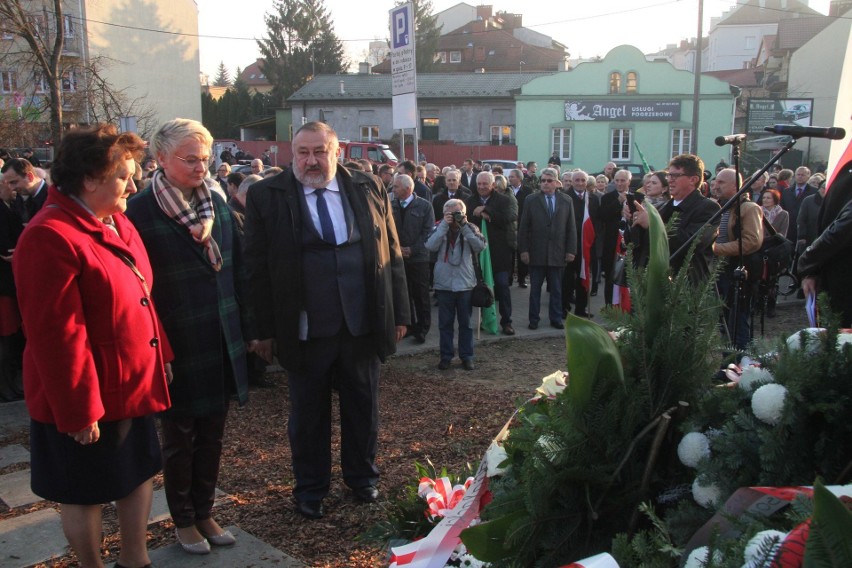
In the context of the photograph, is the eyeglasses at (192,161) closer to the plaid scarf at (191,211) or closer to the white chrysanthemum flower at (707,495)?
the plaid scarf at (191,211)

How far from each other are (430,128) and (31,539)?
44.0 meters

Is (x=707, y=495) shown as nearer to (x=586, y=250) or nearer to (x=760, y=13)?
(x=586, y=250)

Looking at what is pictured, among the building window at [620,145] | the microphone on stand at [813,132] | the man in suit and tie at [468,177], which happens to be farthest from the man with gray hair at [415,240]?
the building window at [620,145]

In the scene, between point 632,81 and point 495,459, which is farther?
point 632,81

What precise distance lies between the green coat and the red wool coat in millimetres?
334

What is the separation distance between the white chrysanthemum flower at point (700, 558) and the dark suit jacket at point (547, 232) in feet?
26.7

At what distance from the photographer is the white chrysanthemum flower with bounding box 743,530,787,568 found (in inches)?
44.1

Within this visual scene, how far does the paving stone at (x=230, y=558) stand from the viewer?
3449 mm

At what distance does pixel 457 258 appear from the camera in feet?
24.6

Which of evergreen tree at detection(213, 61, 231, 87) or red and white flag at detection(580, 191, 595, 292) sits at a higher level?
evergreen tree at detection(213, 61, 231, 87)

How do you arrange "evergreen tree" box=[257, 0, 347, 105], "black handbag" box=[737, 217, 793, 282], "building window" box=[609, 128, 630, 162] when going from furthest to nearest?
"evergreen tree" box=[257, 0, 347, 105] → "building window" box=[609, 128, 630, 162] → "black handbag" box=[737, 217, 793, 282]

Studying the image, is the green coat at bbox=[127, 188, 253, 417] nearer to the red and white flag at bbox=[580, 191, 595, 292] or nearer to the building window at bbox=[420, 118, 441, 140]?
the red and white flag at bbox=[580, 191, 595, 292]

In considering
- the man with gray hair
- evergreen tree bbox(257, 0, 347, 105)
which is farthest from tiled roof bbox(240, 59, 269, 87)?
the man with gray hair

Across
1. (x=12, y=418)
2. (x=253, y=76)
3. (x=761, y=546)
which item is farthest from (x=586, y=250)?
(x=253, y=76)
